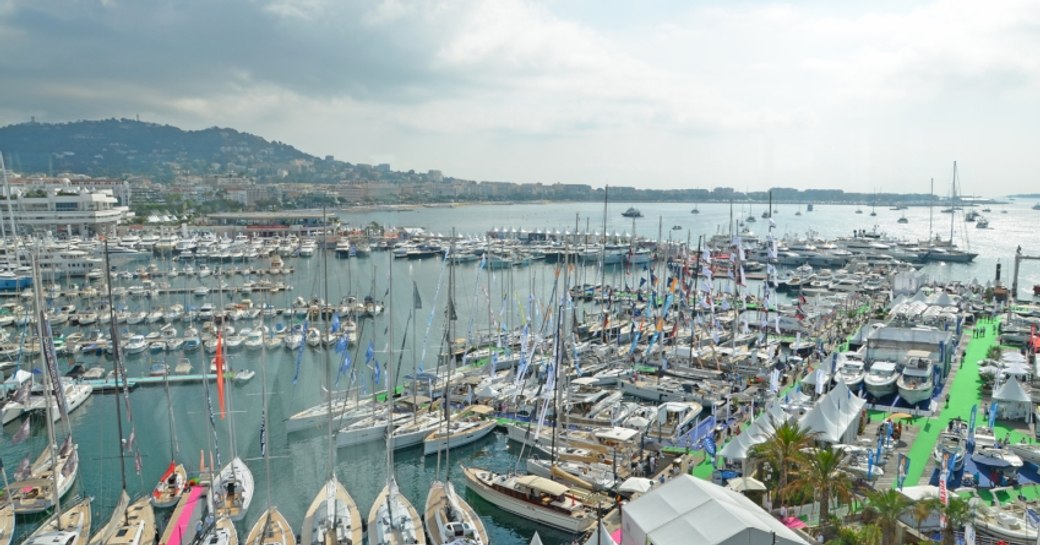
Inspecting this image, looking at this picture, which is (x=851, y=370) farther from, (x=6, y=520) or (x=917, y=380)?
(x=6, y=520)

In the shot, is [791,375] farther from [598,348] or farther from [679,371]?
[598,348]

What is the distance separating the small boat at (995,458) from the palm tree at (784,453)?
270 inches

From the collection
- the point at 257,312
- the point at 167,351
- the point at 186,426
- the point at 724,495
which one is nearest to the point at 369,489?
the point at 186,426

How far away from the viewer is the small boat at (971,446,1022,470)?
22016 millimetres

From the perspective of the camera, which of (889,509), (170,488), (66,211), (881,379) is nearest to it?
(889,509)

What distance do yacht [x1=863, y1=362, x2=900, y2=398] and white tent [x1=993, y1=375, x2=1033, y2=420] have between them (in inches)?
156

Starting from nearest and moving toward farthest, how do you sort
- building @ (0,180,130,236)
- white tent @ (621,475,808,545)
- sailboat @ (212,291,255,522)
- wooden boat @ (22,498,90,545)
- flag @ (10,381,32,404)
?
1. white tent @ (621,475,808,545)
2. wooden boat @ (22,498,90,545)
3. sailboat @ (212,291,255,522)
4. flag @ (10,381,32,404)
5. building @ (0,180,130,236)

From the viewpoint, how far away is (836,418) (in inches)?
939

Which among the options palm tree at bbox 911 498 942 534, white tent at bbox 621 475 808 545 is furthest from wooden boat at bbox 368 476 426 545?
palm tree at bbox 911 498 942 534

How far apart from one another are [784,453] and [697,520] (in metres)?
4.75

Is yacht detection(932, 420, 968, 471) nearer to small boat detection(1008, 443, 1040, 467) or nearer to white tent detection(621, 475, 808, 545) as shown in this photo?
small boat detection(1008, 443, 1040, 467)

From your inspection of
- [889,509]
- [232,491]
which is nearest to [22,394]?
[232,491]

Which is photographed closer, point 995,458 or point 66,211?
point 995,458

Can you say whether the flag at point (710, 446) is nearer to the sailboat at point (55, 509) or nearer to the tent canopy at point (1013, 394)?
the tent canopy at point (1013, 394)
